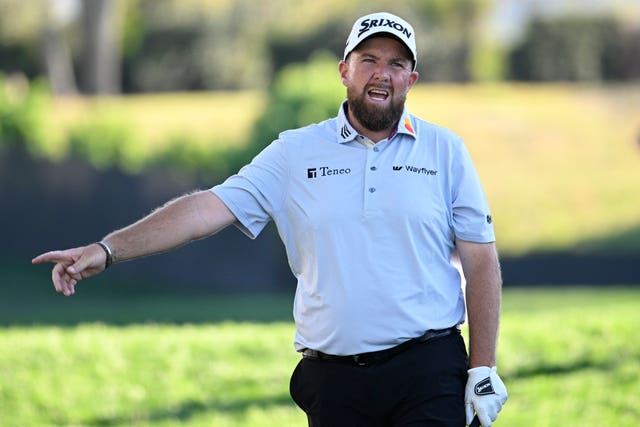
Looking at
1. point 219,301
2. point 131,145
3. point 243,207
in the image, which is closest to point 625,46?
point 131,145

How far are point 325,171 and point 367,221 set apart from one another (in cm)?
27

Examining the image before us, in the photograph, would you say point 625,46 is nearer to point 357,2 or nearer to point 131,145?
point 357,2

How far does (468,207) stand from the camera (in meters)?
4.36

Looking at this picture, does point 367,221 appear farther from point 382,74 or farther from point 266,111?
point 266,111

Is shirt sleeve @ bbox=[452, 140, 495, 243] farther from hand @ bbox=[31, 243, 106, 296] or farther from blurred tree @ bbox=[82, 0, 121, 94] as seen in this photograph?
blurred tree @ bbox=[82, 0, 121, 94]

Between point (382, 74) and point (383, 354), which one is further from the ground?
point (382, 74)

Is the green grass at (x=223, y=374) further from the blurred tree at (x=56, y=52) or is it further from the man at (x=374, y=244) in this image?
the blurred tree at (x=56, y=52)

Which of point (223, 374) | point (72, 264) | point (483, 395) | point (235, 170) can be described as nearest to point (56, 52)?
point (235, 170)

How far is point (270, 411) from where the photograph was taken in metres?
7.70

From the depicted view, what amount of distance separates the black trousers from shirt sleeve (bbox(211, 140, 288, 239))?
0.60 metres

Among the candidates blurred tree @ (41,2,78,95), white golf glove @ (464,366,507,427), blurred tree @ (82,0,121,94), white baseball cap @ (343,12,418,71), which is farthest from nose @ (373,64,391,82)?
blurred tree @ (41,2,78,95)

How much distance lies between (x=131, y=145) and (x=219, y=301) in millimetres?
5689

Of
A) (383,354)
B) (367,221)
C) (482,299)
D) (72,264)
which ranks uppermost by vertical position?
(367,221)

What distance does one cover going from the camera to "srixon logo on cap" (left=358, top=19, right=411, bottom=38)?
4.38 metres
